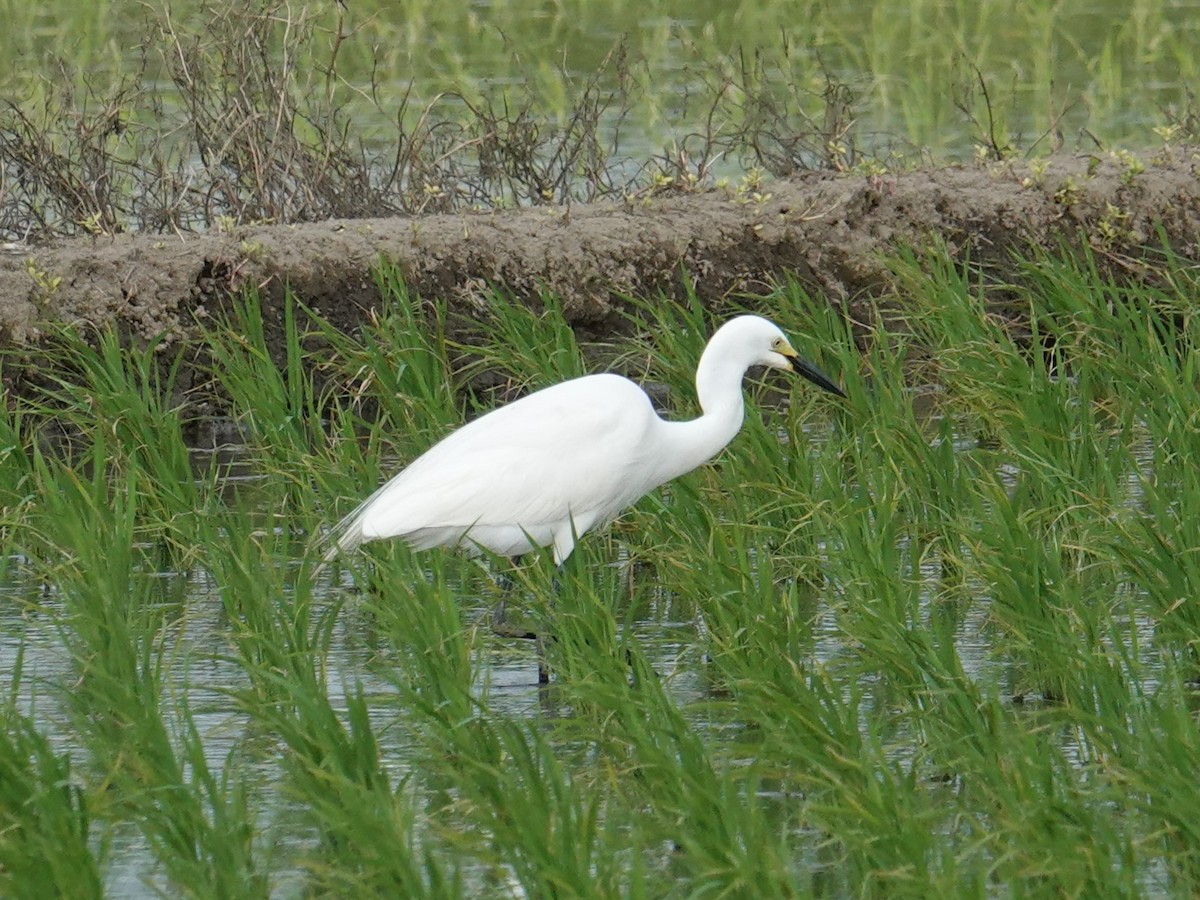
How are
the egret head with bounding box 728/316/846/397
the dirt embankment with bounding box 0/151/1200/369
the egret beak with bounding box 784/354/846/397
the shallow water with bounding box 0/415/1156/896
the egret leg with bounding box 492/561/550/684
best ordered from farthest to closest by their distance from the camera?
the dirt embankment with bounding box 0/151/1200/369, the egret beak with bounding box 784/354/846/397, the egret head with bounding box 728/316/846/397, the egret leg with bounding box 492/561/550/684, the shallow water with bounding box 0/415/1156/896

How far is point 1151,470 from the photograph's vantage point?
20.7 feet

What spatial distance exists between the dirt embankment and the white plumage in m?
1.79

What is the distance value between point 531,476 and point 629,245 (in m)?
2.89

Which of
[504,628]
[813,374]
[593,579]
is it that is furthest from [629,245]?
[504,628]

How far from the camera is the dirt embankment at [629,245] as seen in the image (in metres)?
7.09

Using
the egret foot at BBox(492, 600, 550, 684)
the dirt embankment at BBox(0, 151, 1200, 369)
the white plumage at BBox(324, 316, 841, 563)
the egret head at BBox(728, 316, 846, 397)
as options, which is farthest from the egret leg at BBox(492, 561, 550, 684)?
the dirt embankment at BBox(0, 151, 1200, 369)

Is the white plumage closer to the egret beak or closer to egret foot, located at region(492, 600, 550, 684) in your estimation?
egret foot, located at region(492, 600, 550, 684)

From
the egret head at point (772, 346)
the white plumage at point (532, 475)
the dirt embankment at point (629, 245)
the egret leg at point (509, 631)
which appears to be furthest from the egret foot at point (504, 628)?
the dirt embankment at point (629, 245)

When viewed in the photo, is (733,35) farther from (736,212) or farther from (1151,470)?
(1151,470)

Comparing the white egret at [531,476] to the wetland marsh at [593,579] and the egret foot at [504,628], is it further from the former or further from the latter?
the wetland marsh at [593,579]

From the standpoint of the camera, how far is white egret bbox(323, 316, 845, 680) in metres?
4.93

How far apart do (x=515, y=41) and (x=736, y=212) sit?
711 centimetres

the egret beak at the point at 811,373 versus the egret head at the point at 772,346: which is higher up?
the egret head at the point at 772,346

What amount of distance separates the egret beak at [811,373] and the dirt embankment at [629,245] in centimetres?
134
